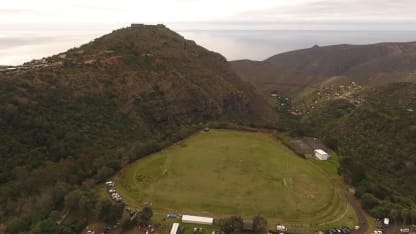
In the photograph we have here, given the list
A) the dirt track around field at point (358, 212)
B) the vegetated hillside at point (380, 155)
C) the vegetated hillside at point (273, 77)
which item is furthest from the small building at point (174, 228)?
the vegetated hillside at point (273, 77)

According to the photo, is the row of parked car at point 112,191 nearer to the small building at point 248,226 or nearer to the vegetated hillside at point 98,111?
the vegetated hillside at point 98,111

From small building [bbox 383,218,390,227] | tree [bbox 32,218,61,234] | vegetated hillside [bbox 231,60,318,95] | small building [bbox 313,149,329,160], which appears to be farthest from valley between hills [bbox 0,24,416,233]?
vegetated hillside [bbox 231,60,318,95]

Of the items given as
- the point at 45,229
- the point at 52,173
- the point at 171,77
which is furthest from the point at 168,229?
the point at 171,77

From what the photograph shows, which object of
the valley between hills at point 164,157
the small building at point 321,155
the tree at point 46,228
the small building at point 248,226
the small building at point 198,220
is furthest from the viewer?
the small building at point 321,155

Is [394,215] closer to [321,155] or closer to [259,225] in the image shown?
[259,225]

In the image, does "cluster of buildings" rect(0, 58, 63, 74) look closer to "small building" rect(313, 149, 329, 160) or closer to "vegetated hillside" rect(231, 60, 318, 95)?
"small building" rect(313, 149, 329, 160)

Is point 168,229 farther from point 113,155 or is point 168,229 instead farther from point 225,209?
point 113,155

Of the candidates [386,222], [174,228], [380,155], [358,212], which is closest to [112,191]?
[174,228]
